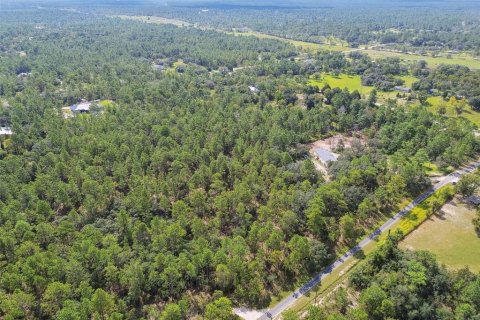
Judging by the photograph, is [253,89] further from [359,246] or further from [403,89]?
[359,246]

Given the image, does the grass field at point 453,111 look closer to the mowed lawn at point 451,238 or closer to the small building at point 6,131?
the mowed lawn at point 451,238

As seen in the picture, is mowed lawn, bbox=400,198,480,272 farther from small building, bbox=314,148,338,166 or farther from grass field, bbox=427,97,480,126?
grass field, bbox=427,97,480,126

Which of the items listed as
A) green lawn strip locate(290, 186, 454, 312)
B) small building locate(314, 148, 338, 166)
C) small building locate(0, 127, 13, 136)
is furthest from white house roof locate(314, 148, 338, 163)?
small building locate(0, 127, 13, 136)

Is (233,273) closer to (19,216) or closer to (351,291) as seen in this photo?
(351,291)

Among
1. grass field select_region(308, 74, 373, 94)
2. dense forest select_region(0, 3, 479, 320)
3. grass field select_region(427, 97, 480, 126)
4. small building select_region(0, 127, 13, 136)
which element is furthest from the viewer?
grass field select_region(308, 74, 373, 94)

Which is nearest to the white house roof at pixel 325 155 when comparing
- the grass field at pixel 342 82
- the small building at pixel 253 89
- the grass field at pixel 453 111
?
the small building at pixel 253 89

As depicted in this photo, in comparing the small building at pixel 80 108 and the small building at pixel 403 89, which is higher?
the small building at pixel 403 89
